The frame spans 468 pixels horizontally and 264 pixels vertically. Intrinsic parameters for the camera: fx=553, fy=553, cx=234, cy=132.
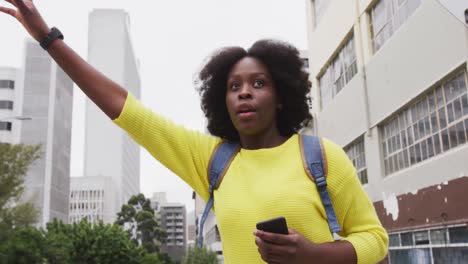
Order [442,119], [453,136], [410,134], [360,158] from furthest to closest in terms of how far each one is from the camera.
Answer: [360,158] < [410,134] < [442,119] < [453,136]

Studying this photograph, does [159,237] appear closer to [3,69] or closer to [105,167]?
[3,69]

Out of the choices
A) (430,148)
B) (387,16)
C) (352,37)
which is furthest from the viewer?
(352,37)

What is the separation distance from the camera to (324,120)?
17.4 meters

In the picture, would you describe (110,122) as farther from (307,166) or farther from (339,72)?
(307,166)

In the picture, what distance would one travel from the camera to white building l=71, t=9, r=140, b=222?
437 feet

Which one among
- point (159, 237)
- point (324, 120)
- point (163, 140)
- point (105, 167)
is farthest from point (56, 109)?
point (105, 167)

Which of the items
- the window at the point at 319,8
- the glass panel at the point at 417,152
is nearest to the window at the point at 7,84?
the window at the point at 319,8

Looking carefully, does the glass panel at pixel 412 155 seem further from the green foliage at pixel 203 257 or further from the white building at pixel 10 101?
the white building at pixel 10 101

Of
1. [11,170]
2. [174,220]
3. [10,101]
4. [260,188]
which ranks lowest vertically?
[260,188]

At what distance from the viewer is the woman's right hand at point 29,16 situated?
180cm

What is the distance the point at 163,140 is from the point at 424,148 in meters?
9.25

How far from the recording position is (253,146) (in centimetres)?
183

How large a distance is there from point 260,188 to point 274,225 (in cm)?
30

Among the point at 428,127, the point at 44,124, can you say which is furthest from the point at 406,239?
the point at 44,124
